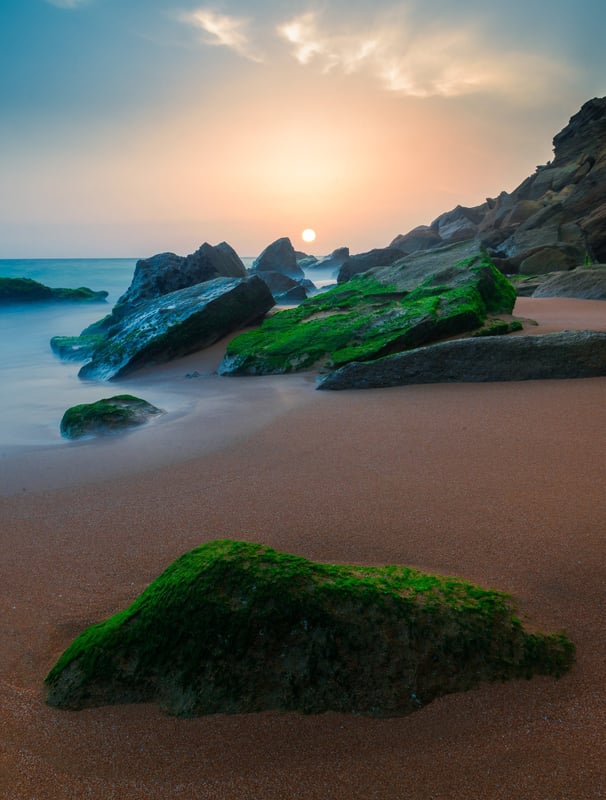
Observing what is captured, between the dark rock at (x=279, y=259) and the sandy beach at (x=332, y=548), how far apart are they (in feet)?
122

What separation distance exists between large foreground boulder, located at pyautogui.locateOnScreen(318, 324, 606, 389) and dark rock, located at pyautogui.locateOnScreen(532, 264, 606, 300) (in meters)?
6.19

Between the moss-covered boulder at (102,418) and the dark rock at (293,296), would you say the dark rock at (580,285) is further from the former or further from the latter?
the dark rock at (293,296)

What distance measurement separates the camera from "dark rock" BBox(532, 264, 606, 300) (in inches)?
410

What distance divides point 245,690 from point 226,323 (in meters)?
9.14

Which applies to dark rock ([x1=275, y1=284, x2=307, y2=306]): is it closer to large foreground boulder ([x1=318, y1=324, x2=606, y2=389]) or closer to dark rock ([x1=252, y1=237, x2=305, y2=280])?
large foreground boulder ([x1=318, y1=324, x2=606, y2=389])

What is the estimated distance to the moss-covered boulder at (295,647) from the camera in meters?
1.64

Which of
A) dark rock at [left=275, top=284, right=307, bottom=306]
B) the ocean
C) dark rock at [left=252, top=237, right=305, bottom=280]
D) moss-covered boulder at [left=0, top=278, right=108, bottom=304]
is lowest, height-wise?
the ocean

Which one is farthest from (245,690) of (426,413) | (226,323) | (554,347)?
(226,323)

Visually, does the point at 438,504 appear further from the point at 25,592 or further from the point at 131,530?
the point at 25,592

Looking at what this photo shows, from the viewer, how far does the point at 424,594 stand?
1853mm

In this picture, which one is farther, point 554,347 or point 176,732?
point 554,347

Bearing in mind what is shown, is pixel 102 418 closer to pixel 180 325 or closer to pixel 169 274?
pixel 180 325

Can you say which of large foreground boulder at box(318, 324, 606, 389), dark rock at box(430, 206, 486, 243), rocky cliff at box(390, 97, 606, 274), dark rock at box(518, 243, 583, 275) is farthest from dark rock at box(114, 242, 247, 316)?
dark rock at box(430, 206, 486, 243)

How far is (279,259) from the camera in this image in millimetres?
42438
